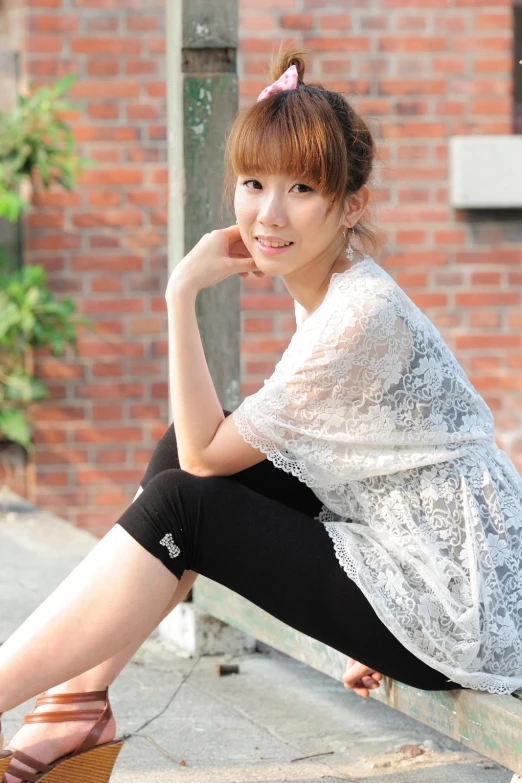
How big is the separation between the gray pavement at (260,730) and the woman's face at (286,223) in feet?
3.08

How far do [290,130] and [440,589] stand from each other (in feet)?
2.59

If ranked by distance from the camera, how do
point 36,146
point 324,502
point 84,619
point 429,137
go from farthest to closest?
point 429,137 → point 36,146 → point 324,502 → point 84,619

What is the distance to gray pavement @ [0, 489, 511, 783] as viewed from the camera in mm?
2236

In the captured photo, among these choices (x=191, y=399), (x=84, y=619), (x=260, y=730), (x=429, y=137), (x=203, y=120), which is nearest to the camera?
(x=84, y=619)

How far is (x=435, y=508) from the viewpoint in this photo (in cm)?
193

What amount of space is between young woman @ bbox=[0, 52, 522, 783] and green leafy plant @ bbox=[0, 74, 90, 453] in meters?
2.28

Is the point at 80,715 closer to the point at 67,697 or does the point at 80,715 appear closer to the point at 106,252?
the point at 67,697

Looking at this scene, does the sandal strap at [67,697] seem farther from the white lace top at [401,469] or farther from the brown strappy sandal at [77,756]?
the white lace top at [401,469]

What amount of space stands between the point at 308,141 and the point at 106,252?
261 centimetres

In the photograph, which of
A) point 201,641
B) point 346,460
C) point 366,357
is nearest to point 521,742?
point 346,460

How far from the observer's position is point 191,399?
1.98 m

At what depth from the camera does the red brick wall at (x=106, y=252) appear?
174 inches

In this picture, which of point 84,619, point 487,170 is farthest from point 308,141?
point 487,170

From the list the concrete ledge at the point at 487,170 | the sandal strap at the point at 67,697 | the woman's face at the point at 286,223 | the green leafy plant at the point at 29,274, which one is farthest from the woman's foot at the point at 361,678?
the concrete ledge at the point at 487,170
